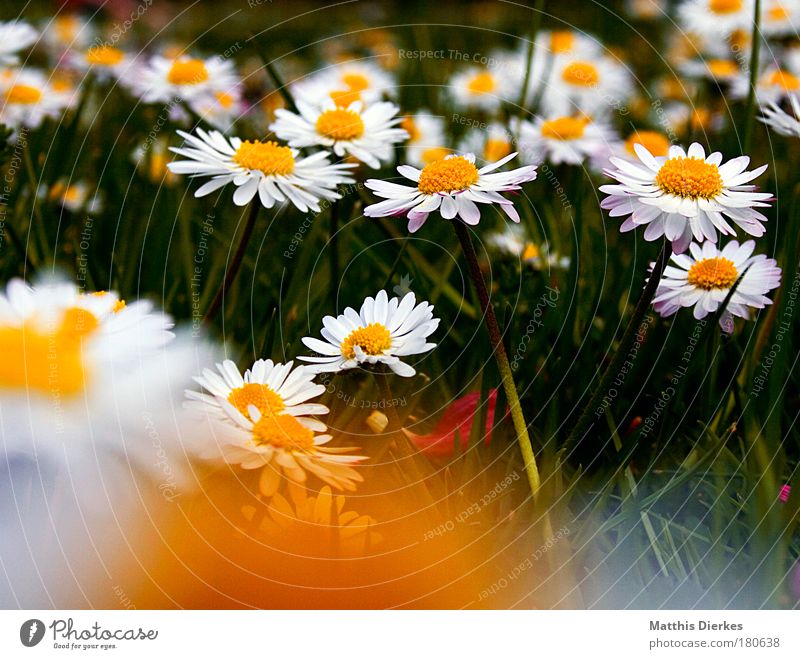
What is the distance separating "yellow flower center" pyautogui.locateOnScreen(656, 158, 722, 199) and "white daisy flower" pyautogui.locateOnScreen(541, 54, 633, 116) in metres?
0.31

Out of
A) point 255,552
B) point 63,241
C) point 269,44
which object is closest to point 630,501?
point 255,552

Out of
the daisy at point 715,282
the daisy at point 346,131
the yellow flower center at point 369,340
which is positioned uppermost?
the daisy at point 346,131

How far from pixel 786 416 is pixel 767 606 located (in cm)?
10

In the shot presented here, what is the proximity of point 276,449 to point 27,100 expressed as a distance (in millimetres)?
423

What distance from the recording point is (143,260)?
1.76ft

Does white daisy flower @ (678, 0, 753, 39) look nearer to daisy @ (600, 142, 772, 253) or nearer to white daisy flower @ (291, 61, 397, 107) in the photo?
white daisy flower @ (291, 61, 397, 107)

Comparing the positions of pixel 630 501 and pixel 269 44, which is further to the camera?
pixel 269 44

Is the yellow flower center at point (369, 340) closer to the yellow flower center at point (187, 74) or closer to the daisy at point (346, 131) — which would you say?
the daisy at point (346, 131)

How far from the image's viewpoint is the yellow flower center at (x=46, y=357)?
390 millimetres

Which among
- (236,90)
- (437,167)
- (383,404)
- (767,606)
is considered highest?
(236,90)

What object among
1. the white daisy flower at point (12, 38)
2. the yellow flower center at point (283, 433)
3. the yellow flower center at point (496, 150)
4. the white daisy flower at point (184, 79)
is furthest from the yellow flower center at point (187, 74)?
the yellow flower center at point (283, 433)

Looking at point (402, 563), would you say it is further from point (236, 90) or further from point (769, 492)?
point (236, 90)

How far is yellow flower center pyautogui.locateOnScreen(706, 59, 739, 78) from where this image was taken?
759 mm

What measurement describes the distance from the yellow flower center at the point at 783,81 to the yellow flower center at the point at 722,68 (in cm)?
9
